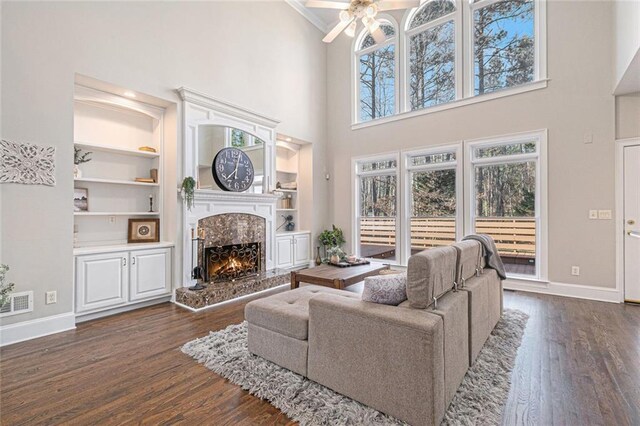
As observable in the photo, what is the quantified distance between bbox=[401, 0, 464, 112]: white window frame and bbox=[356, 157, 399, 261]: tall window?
128 centimetres

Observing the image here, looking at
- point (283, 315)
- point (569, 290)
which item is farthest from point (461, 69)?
point (283, 315)

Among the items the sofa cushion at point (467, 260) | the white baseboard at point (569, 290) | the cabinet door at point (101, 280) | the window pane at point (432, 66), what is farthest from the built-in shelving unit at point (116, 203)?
the white baseboard at point (569, 290)

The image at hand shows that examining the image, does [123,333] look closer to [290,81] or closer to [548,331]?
[548,331]

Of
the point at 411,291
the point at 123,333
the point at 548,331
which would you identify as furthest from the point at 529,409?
the point at 123,333

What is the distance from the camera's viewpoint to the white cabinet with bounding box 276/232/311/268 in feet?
19.0

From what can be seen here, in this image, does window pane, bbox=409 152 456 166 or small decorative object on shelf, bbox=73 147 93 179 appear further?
window pane, bbox=409 152 456 166

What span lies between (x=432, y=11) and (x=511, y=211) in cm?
398

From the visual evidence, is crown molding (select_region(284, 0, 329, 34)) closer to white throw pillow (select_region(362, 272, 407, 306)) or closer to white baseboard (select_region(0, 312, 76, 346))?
white throw pillow (select_region(362, 272, 407, 306))

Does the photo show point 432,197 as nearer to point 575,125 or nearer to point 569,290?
point 575,125

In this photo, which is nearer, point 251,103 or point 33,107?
point 33,107

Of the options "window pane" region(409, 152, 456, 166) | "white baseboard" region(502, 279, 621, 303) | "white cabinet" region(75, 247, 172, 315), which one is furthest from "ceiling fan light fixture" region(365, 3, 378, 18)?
"white baseboard" region(502, 279, 621, 303)

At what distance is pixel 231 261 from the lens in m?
4.76

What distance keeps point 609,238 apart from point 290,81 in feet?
18.9

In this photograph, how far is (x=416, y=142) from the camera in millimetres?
5754
